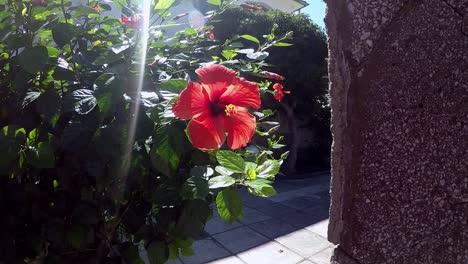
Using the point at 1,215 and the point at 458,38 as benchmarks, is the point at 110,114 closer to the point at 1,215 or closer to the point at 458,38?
the point at 1,215

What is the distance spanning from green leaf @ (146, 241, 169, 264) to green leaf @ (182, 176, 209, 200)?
19 cm

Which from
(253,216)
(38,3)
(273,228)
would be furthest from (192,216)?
(253,216)

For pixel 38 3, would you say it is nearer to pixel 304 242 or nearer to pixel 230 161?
pixel 230 161

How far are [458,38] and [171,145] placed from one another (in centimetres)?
77

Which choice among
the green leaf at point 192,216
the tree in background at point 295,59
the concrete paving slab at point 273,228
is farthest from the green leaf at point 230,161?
the tree in background at point 295,59

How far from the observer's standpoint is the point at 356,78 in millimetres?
932

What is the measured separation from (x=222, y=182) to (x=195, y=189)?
0.18 feet

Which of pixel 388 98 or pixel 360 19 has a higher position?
pixel 360 19

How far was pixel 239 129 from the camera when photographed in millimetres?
799

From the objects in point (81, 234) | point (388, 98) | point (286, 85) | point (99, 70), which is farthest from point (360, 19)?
point (286, 85)

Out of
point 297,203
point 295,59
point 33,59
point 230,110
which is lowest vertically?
point 297,203

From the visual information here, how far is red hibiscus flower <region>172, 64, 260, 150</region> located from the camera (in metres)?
0.73

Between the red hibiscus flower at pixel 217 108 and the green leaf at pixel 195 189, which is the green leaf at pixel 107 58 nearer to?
the red hibiscus flower at pixel 217 108

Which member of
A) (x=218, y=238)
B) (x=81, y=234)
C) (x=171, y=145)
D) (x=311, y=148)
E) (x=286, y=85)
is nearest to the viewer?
(x=171, y=145)
